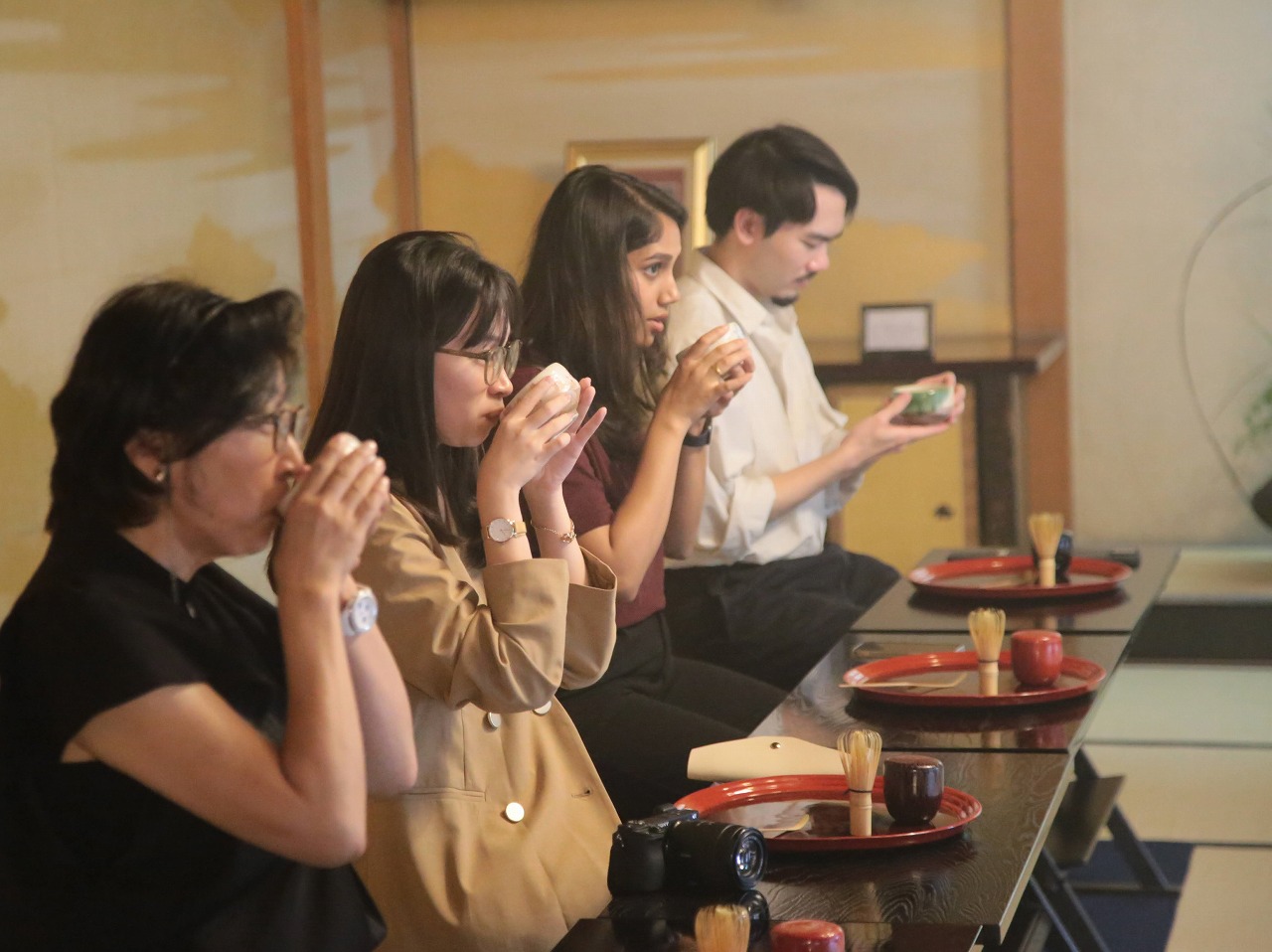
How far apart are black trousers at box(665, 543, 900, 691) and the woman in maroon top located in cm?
31

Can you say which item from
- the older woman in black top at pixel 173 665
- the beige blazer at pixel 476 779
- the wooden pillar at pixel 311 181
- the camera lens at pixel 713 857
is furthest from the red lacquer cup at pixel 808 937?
the wooden pillar at pixel 311 181

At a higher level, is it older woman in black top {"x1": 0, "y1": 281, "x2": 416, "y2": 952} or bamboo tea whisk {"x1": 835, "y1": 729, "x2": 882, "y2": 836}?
older woman in black top {"x1": 0, "y1": 281, "x2": 416, "y2": 952}

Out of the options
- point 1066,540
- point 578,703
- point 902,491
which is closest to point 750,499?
point 1066,540

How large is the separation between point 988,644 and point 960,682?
12 cm

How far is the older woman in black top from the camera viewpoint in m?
1.26

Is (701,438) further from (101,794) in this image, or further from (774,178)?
(101,794)

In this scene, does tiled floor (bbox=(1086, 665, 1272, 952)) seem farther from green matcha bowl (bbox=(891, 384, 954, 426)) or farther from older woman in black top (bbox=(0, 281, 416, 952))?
older woman in black top (bbox=(0, 281, 416, 952))

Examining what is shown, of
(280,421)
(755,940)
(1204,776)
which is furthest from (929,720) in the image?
(1204,776)

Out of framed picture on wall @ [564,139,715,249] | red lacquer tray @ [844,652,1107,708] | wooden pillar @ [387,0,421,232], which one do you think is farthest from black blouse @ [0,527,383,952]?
wooden pillar @ [387,0,421,232]

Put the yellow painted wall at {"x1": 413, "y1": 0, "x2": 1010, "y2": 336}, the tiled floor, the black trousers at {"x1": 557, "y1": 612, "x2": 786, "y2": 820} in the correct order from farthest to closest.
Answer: the yellow painted wall at {"x1": 413, "y1": 0, "x2": 1010, "y2": 336}
the tiled floor
the black trousers at {"x1": 557, "y1": 612, "x2": 786, "y2": 820}

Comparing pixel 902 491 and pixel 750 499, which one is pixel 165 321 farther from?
pixel 902 491

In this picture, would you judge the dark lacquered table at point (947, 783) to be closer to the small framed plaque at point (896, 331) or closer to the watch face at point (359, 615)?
the watch face at point (359, 615)

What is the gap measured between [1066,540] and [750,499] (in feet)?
1.92

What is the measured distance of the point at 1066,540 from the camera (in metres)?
2.93
